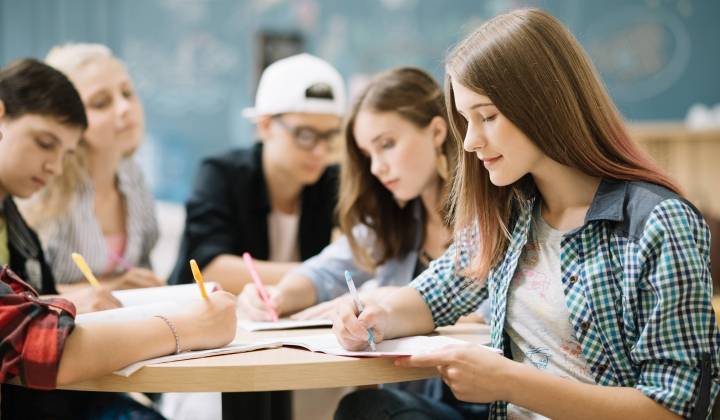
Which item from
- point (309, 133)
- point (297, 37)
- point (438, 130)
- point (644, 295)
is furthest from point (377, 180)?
point (297, 37)

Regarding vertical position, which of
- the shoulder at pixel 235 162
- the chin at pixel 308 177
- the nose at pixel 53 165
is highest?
the nose at pixel 53 165

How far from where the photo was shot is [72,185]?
2502 mm

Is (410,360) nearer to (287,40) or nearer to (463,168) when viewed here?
(463,168)

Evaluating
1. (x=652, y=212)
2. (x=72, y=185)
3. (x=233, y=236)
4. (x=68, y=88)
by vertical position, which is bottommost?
(x=233, y=236)

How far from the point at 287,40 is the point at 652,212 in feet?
12.3

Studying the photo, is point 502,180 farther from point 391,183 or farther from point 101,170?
point 101,170

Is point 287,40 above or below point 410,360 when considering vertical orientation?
above

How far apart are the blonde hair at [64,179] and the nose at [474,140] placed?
60.3 inches

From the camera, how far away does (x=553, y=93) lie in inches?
50.0

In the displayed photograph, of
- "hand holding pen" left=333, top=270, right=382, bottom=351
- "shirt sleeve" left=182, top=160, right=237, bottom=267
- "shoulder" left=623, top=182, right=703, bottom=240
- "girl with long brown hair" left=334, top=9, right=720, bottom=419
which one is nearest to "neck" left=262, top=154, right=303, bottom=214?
"shirt sleeve" left=182, top=160, right=237, bottom=267

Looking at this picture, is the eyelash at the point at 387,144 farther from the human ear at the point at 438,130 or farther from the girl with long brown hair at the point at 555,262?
the girl with long brown hair at the point at 555,262

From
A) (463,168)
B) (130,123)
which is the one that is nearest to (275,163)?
(130,123)

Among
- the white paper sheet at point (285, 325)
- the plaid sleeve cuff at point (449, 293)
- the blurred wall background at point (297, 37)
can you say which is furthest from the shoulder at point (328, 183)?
the blurred wall background at point (297, 37)

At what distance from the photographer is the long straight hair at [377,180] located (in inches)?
78.2
